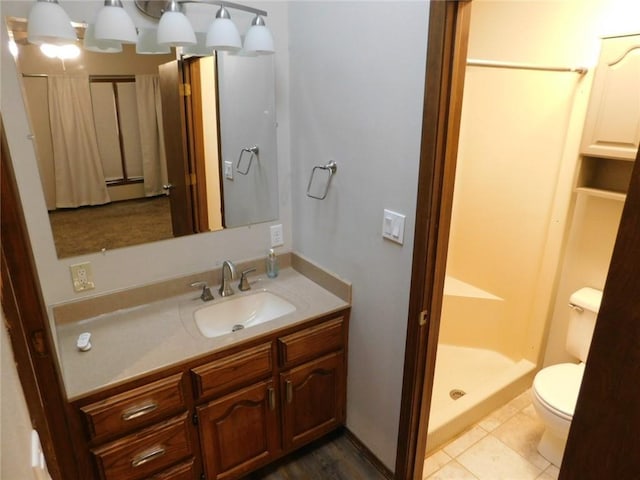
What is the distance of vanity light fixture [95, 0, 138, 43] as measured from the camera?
54.1 inches

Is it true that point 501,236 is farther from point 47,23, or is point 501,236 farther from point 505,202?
point 47,23

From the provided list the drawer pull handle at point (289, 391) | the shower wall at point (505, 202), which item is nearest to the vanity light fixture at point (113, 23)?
the drawer pull handle at point (289, 391)

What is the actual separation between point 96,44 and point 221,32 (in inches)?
17.9

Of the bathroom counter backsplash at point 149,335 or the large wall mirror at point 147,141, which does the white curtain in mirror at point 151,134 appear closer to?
the large wall mirror at point 147,141

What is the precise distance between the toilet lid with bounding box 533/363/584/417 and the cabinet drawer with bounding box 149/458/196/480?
160 cm

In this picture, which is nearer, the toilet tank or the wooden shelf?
the wooden shelf

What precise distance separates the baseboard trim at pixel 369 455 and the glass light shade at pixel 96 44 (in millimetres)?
2002

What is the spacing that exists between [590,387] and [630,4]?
80.5 inches

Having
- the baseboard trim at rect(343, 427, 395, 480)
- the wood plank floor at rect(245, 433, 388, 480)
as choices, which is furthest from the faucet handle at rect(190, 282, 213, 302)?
the baseboard trim at rect(343, 427, 395, 480)

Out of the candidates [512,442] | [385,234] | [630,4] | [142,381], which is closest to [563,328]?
[512,442]

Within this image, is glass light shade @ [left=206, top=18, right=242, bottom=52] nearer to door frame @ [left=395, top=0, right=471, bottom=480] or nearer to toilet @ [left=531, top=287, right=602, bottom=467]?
door frame @ [left=395, top=0, right=471, bottom=480]

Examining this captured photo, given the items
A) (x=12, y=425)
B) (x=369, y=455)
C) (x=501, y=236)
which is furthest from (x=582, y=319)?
(x=12, y=425)

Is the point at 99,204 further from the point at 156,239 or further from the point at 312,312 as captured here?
the point at 312,312

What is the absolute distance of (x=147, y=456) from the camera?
1.48 meters
